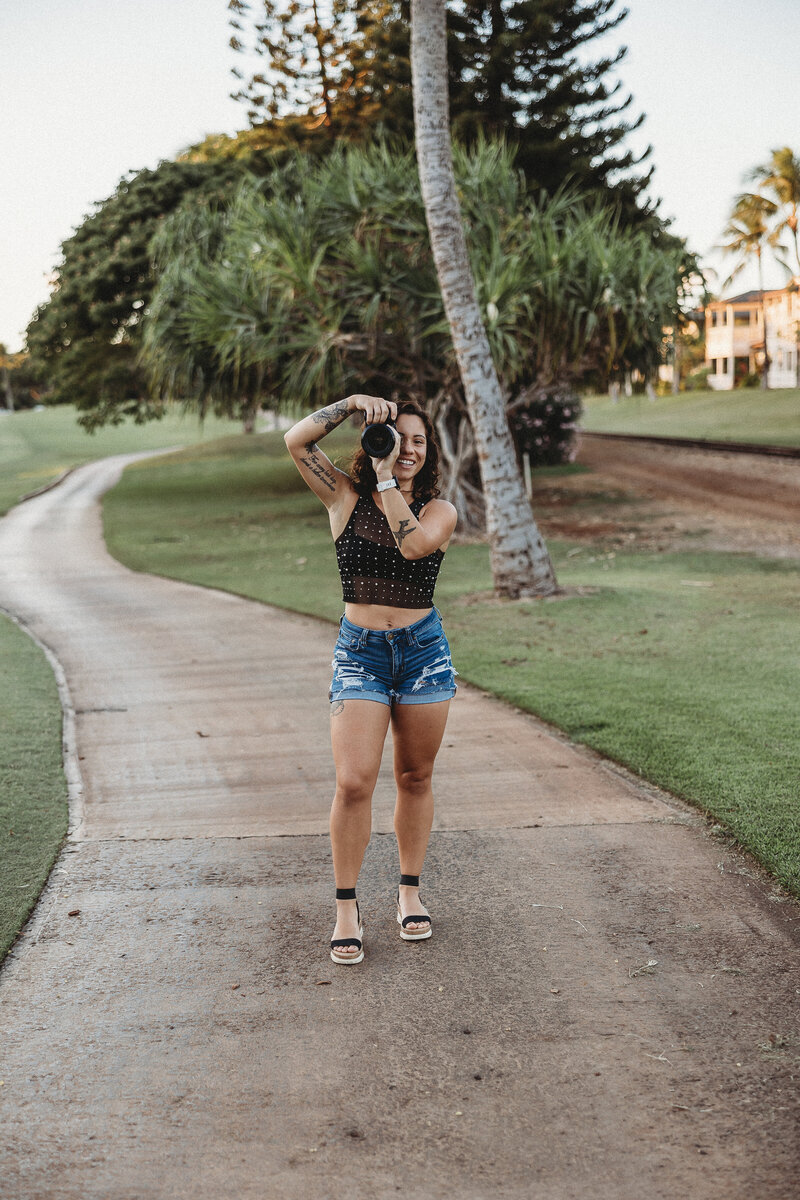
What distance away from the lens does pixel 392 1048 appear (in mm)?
3053

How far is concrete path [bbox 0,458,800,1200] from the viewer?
2551 mm

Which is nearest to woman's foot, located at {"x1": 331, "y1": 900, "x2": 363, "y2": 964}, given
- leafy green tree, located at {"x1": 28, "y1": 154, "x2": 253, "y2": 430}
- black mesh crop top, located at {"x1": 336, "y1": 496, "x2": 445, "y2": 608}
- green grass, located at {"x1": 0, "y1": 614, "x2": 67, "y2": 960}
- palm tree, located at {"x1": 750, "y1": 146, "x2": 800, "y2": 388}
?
black mesh crop top, located at {"x1": 336, "y1": 496, "x2": 445, "y2": 608}

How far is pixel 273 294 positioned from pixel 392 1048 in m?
15.1

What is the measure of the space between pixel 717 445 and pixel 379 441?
30188 millimetres

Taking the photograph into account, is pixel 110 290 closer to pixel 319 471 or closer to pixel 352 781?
pixel 319 471

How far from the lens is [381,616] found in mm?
3652

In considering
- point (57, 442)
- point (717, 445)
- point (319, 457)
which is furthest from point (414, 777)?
point (57, 442)

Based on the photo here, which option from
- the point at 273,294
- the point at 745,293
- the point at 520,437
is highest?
the point at 745,293

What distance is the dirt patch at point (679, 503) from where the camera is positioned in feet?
53.0

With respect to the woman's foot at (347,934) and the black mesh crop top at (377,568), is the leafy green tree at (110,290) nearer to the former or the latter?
the black mesh crop top at (377,568)

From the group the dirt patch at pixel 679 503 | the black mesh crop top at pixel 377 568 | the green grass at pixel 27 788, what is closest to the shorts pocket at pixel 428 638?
the black mesh crop top at pixel 377 568

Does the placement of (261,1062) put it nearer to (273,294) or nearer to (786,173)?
(273,294)

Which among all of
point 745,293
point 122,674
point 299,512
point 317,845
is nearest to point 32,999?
point 317,845

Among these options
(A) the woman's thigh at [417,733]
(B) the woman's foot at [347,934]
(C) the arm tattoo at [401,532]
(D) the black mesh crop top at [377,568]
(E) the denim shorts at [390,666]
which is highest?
(C) the arm tattoo at [401,532]
